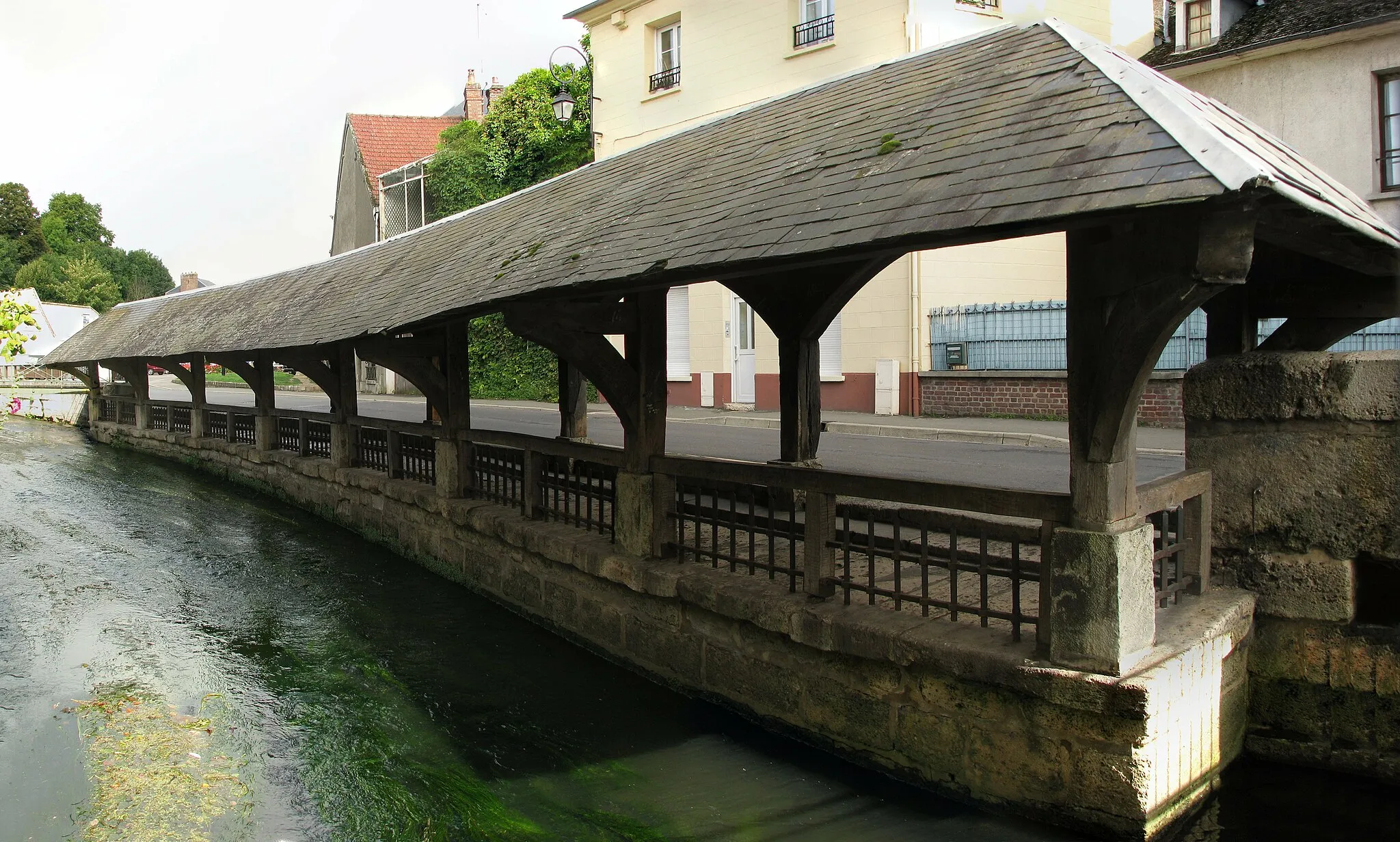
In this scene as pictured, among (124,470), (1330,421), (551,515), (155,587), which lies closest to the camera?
(1330,421)

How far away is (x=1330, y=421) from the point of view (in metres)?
4.28

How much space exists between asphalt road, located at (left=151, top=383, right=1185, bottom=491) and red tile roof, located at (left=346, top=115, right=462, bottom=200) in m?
15.8

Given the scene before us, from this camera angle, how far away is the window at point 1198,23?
15172mm

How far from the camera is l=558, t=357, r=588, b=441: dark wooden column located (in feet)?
28.8

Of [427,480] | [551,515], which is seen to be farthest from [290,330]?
[551,515]

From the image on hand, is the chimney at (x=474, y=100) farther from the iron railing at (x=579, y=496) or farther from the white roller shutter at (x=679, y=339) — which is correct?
the iron railing at (x=579, y=496)

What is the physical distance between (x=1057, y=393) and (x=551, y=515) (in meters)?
8.32

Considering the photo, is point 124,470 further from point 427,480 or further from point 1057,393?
point 1057,393

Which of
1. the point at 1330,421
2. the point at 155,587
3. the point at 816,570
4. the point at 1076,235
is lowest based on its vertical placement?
the point at 155,587

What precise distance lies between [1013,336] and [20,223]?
61.1 m

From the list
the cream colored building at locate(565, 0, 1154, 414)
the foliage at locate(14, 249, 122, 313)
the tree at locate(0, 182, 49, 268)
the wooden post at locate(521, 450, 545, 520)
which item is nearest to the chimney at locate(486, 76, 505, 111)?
the cream colored building at locate(565, 0, 1154, 414)

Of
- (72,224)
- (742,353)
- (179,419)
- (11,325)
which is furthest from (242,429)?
(72,224)

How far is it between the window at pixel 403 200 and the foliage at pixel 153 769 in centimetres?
2159

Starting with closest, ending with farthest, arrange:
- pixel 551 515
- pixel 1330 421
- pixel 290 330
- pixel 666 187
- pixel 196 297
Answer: pixel 1330 421 < pixel 666 187 < pixel 551 515 < pixel 290 330 < pixel 196 297
